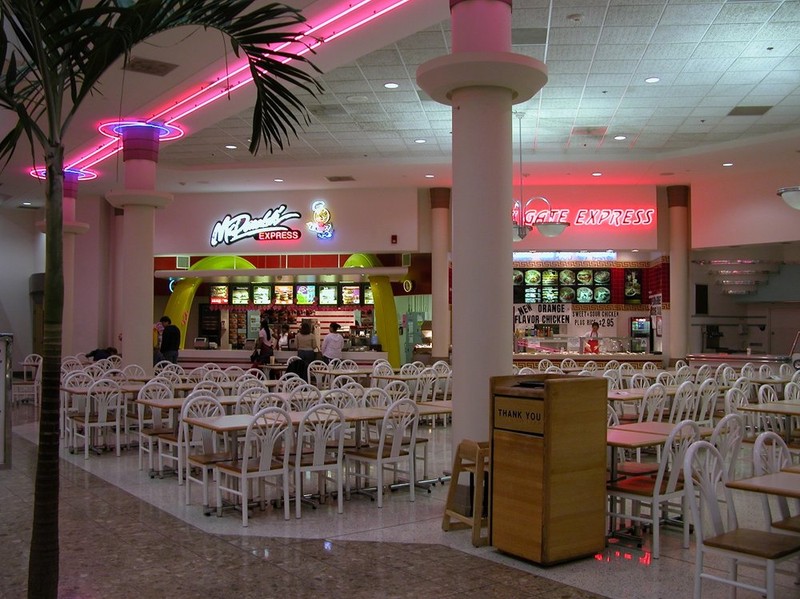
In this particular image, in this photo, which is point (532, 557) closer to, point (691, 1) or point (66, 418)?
point (691, 1)

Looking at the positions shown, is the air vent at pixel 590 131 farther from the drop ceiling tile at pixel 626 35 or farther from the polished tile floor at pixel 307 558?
the polished tile floor at pixel 307 558

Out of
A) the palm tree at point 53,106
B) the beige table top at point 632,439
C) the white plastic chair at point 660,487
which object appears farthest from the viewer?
the beige table top at point 632,439

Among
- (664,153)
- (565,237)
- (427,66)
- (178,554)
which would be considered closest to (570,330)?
(565,237)

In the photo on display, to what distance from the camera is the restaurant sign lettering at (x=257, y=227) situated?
17.0 meters

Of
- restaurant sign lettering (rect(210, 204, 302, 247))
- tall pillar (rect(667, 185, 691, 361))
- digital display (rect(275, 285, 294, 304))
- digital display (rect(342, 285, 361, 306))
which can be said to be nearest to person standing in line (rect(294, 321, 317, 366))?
restaurant sign lettering (rect(210, 204, 302, 247))

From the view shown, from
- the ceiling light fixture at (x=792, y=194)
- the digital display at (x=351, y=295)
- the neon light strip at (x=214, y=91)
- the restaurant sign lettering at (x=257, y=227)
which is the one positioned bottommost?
the digital display at (x=351, y=295)

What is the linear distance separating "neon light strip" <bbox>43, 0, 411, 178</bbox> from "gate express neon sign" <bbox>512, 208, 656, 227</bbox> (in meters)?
7.33

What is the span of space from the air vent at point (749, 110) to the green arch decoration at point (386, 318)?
7.67 m

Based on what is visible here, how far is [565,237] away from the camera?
1606cm

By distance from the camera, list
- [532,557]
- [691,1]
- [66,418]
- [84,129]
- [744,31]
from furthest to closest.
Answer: [84,129], [66,418], [744,31], [691,1], [532,557]

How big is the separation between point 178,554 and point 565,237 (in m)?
12.4

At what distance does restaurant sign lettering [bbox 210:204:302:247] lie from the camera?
1698 cm

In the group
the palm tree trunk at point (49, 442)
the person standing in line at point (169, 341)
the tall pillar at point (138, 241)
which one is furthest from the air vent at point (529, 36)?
the person standing in line at point (169, 341)

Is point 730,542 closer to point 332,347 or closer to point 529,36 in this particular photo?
point 529,36
